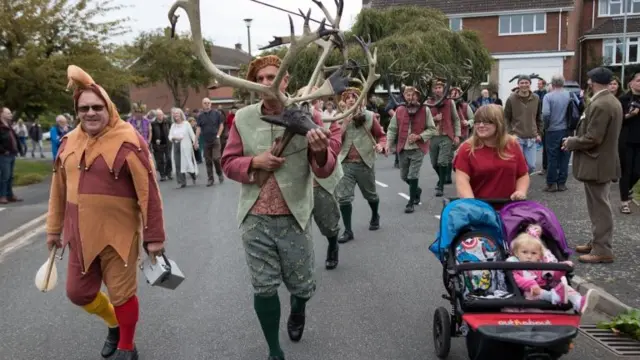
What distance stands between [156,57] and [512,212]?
1844 inches

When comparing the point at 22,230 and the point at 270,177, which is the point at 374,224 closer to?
the point at 270,177

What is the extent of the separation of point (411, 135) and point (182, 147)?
21.5ft

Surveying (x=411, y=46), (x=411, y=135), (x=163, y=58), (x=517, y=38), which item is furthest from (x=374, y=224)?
(x=163, y=58)

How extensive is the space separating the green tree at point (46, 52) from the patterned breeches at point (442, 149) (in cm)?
1049

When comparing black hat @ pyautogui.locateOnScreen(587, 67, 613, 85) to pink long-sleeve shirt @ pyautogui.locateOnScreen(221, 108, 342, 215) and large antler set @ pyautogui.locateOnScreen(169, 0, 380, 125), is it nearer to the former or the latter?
large antler set @ pyautogui.locateOnScreen(169, 0, 380, 125)

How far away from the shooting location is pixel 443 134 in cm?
1094

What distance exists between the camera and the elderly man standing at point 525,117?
10.1 m

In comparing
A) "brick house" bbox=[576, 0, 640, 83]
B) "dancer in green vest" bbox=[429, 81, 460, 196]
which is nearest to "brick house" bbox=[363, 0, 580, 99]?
"brick house" bbox=[576, 0, 640, 83]

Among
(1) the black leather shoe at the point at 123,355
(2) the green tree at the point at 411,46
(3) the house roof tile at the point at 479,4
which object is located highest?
(3) the house roof tile at the point at 479,4

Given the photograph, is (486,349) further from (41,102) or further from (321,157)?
(41,102)

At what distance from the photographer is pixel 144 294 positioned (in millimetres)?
5867

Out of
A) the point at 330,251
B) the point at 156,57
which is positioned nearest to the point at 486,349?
the point at 330,251

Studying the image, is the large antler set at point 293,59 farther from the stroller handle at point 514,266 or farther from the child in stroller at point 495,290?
the stroller handle at point 514,266

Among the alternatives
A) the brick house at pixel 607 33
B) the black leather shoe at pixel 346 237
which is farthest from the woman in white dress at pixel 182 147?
the brick house at pixel 607 33
